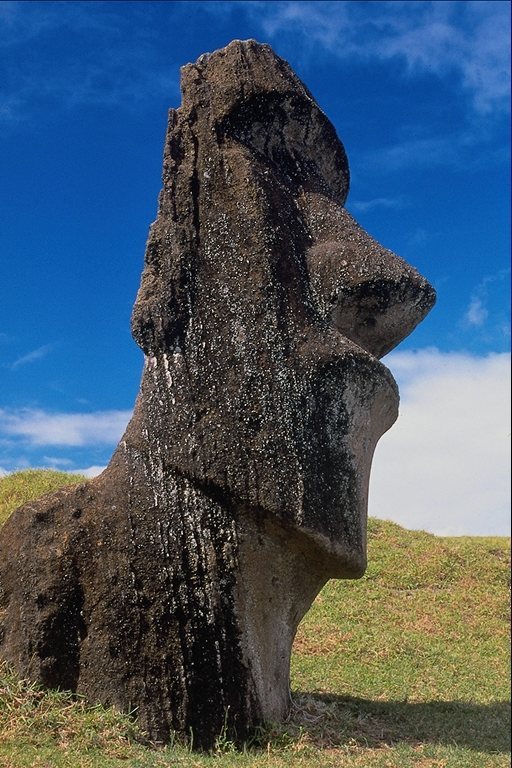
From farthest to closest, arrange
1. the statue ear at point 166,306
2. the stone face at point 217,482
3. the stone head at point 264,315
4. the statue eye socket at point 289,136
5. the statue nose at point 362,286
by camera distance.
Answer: the statue eye socket at point 289,136 < the statue nose at point 362,286 < the statue ear at point 166,306 < the stone head at point 264,315 < the stone face at point 217,482

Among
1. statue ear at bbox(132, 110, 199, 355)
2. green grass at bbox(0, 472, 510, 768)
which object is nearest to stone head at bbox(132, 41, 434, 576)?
statue ear at bbox(132, 110, 199, 355)

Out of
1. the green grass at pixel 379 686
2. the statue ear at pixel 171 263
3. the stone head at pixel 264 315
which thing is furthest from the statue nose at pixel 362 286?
the green grass at pixel 379 686

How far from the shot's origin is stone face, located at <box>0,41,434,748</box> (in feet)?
18.4

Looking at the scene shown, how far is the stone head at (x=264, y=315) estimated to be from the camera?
5695 millimetres

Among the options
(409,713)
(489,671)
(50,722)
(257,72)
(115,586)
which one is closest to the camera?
(50,722)

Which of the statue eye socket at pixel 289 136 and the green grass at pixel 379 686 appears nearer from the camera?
the green grass at pixel 379 686

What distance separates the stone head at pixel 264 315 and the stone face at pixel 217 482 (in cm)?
2

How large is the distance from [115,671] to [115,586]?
0.56 m

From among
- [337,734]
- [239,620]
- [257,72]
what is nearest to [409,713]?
[337,734]

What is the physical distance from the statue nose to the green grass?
3.05m

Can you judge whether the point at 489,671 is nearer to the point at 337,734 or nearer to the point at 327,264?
the point at 337,734

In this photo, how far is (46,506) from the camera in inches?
235

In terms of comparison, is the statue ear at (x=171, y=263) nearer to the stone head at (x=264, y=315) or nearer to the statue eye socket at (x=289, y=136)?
the stone head at (x=264, y=315)

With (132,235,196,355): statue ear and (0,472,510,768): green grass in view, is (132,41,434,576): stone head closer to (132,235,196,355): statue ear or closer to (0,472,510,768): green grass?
(132,235,196,355): statue ear
